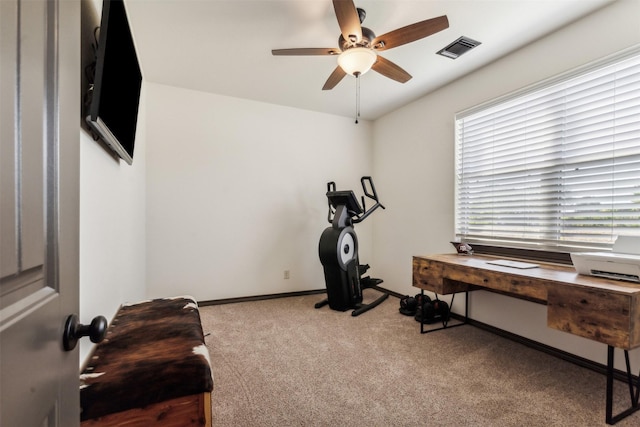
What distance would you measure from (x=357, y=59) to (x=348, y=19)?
311mm

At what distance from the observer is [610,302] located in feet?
5.04

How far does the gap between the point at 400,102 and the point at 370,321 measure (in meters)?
2.70

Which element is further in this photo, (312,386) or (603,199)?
(603,199)

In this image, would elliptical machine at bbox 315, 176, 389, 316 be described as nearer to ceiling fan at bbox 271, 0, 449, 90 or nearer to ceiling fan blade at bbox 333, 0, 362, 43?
ceiling fan at bbox 271, 0, 449, 90

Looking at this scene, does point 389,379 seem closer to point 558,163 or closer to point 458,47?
point 558,163

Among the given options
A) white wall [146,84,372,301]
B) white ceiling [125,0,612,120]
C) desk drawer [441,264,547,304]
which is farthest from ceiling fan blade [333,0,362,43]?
white wall [146,84,372,301]

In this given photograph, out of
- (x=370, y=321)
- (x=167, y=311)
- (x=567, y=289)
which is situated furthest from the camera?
(x=370, y=321)

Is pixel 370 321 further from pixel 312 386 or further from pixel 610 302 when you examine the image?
pixel 610 302

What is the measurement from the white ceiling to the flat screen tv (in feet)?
2.47

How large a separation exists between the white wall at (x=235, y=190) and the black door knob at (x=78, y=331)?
307 cm

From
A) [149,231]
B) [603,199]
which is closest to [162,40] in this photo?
[149,231]

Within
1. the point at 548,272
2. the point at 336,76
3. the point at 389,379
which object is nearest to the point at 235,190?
the point at 336,76

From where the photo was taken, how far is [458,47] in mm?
2574

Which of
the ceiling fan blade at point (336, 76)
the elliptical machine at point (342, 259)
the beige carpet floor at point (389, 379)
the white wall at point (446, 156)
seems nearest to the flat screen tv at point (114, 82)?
the ceiling fan blade at point (336, 76)
